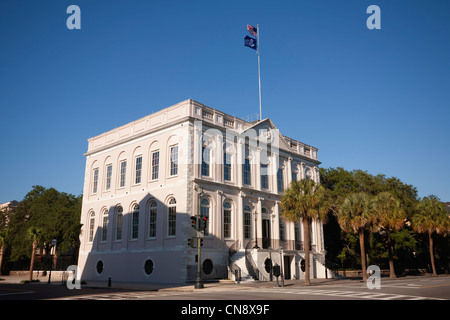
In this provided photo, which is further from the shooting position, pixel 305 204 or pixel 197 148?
pixel 197 148

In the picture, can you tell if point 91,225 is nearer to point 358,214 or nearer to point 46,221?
point 46,221

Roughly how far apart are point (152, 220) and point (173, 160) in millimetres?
5698

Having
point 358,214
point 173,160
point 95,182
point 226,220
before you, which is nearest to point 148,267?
point 226,220

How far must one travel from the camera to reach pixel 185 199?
3078cm

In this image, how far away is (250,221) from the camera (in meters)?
36.2

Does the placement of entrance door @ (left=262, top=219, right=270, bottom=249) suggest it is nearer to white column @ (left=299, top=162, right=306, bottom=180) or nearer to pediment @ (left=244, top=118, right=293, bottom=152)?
pediment @ (left=244, top=118, right=293, bottom=152)

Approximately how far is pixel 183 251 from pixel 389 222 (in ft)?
62.9

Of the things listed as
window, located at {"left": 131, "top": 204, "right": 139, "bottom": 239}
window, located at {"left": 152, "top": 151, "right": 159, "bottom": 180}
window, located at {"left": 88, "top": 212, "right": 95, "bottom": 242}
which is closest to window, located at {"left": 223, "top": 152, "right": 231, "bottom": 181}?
window, located at {"left": 152, "top": 151, "right": 159, "bottom": 180}

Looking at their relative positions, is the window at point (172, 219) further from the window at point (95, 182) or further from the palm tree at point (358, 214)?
the palm tree at point (358, 214)

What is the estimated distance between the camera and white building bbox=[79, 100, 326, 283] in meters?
31.5

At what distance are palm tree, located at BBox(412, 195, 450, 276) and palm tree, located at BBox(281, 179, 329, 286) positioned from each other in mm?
19800

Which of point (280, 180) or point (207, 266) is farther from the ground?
point (280, 180)

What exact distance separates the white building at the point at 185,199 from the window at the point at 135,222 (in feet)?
0.31
